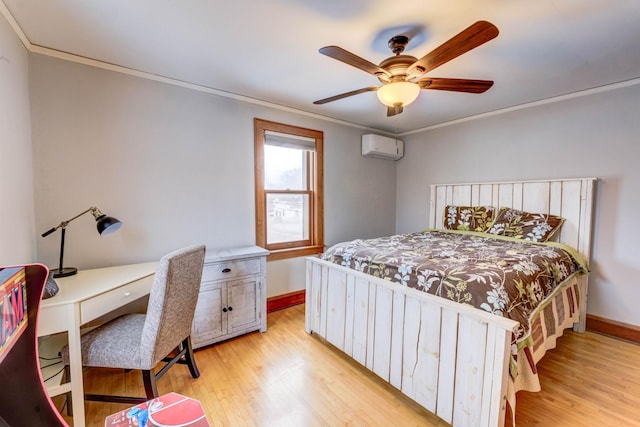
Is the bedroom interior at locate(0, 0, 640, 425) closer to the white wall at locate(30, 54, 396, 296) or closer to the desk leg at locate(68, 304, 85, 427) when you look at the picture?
the white wall at locate(30, 54, 396, 296)

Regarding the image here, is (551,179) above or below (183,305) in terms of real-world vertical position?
above

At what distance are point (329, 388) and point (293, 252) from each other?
163 centimetres

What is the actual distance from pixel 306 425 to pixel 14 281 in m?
1.54

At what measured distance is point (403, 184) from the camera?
4.27m

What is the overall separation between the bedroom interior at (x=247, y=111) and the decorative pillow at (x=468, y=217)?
1.50 ft

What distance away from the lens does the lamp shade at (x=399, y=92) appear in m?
1.70

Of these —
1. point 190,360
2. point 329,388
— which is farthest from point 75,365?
point 329,388

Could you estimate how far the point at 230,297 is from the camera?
2381 mm

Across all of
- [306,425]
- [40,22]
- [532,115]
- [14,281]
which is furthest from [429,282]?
[40,22]

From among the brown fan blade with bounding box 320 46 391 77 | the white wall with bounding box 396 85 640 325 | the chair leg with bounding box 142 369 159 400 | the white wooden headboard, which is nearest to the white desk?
the chair leg with bounding box 142 369 159 400

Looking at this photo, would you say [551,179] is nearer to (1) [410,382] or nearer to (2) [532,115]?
(2) [532,115]

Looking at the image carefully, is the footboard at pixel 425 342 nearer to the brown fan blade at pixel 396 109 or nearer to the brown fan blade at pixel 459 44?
the brown fan blade at pixel 396 109

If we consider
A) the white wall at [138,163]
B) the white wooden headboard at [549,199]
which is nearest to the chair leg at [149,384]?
the white wall at [138,163]

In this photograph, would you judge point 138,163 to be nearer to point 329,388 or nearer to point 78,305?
point 78,305
